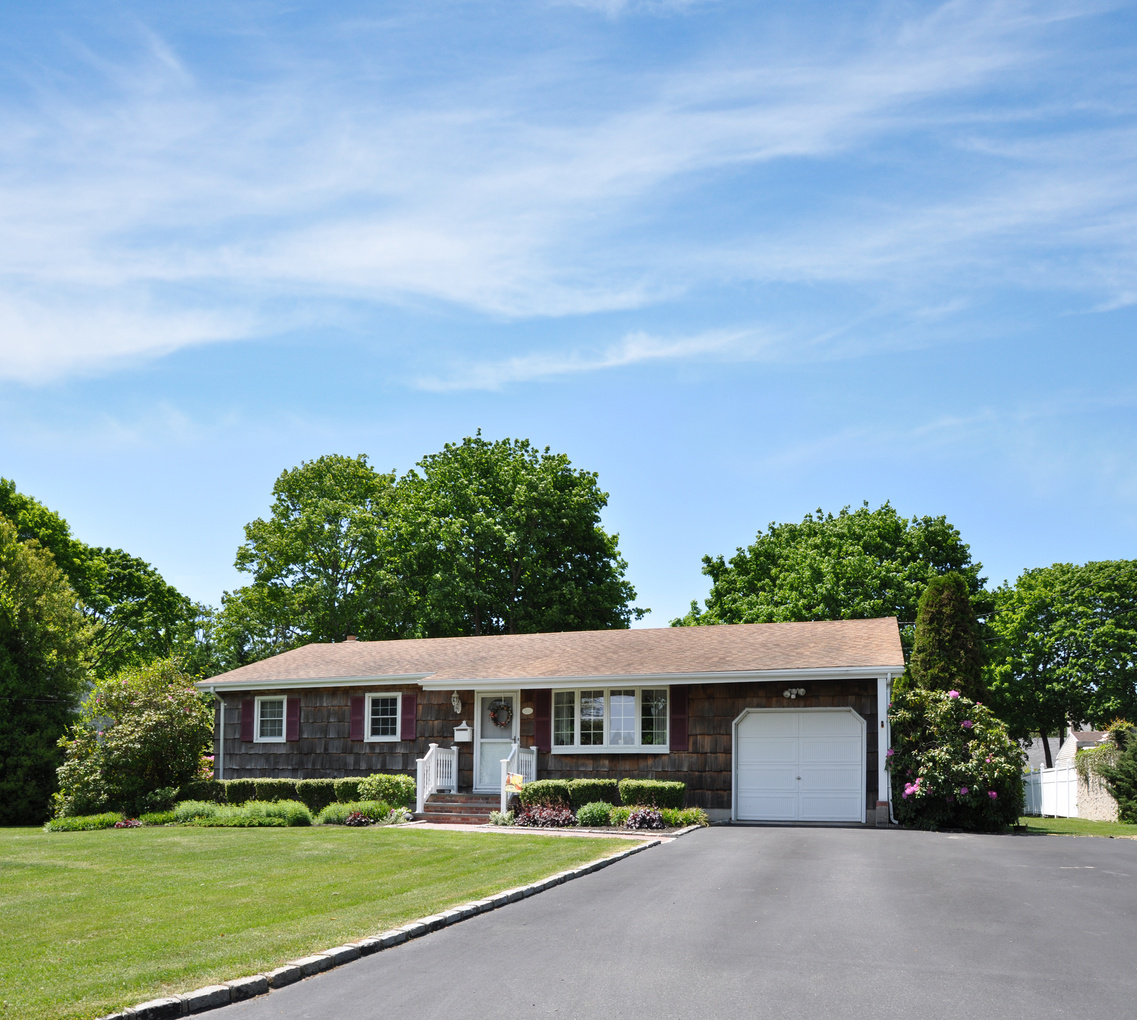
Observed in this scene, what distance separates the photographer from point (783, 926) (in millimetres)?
8898

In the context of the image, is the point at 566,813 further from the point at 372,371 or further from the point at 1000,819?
the point at 372,371

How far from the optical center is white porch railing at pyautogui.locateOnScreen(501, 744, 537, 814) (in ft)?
67.5

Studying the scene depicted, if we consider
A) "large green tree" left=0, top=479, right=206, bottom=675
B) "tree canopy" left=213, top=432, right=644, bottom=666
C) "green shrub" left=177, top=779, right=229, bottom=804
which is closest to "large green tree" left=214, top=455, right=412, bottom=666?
"tree canopy" left=213, top=432, right=644, bottom=666

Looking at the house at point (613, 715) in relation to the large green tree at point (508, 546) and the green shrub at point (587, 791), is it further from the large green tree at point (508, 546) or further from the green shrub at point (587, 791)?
the large green tree at point (508, 546)

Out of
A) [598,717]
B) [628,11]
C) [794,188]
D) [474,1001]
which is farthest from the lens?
[598,717]

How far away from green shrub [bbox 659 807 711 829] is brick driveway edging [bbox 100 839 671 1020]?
327 inches

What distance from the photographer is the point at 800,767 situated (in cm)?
2009

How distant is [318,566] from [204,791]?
2063 cm

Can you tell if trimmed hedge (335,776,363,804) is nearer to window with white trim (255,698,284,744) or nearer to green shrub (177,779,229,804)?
green shrub (177,779,229,804)

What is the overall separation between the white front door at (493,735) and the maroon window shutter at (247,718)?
646 cm

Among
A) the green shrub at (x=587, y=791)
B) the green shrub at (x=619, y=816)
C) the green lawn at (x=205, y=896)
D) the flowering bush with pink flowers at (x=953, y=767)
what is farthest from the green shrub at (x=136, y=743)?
the flowering bush with pink flowers at (x=953, y=767)

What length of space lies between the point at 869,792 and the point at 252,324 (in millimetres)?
14230

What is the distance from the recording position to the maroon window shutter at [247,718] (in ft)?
84.1

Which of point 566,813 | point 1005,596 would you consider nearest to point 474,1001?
point 566,813
